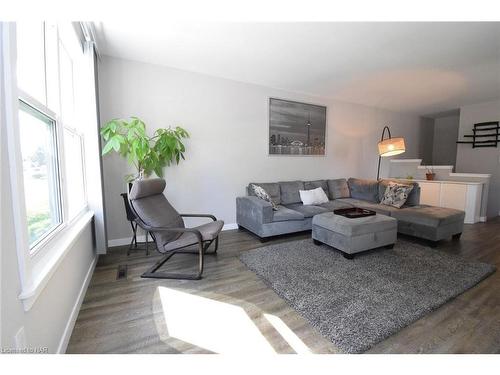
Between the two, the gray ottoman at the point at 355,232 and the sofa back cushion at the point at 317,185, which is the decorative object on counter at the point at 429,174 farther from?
the gray ottoman at the point at 355,232

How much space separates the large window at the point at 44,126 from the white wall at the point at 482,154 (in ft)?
24.6

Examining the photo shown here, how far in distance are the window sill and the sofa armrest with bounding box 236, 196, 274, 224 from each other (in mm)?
2015

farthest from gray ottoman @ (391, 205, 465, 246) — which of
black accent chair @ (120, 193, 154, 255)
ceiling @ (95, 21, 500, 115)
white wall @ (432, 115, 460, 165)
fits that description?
white wall @ (432, 115, 460, 165)

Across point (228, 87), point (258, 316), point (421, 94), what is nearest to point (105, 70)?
point (228, 87)

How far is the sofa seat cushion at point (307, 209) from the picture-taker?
11.5 ft

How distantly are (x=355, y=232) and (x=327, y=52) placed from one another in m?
2.23

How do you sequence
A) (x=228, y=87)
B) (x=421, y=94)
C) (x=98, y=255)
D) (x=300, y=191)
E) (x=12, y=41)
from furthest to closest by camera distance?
(x=421, y=94), (x=300, y=191), (x=228, y=87), (x=98, y=255), (x=12, y=41)

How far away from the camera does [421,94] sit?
4480mm

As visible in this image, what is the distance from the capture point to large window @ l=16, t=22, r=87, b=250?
128cm

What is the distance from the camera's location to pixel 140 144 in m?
2.65

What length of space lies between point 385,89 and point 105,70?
4.58 metres

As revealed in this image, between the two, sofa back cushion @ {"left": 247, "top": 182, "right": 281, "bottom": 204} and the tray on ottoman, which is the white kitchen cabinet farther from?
sofa back cushion @ {"left": 247, "top": 182, "right": 281, "bottom": 204}

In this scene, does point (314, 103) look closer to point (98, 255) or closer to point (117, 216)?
point (117, 216)

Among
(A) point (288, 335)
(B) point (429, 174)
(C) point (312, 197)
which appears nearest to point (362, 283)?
(A) point (288, 335)
